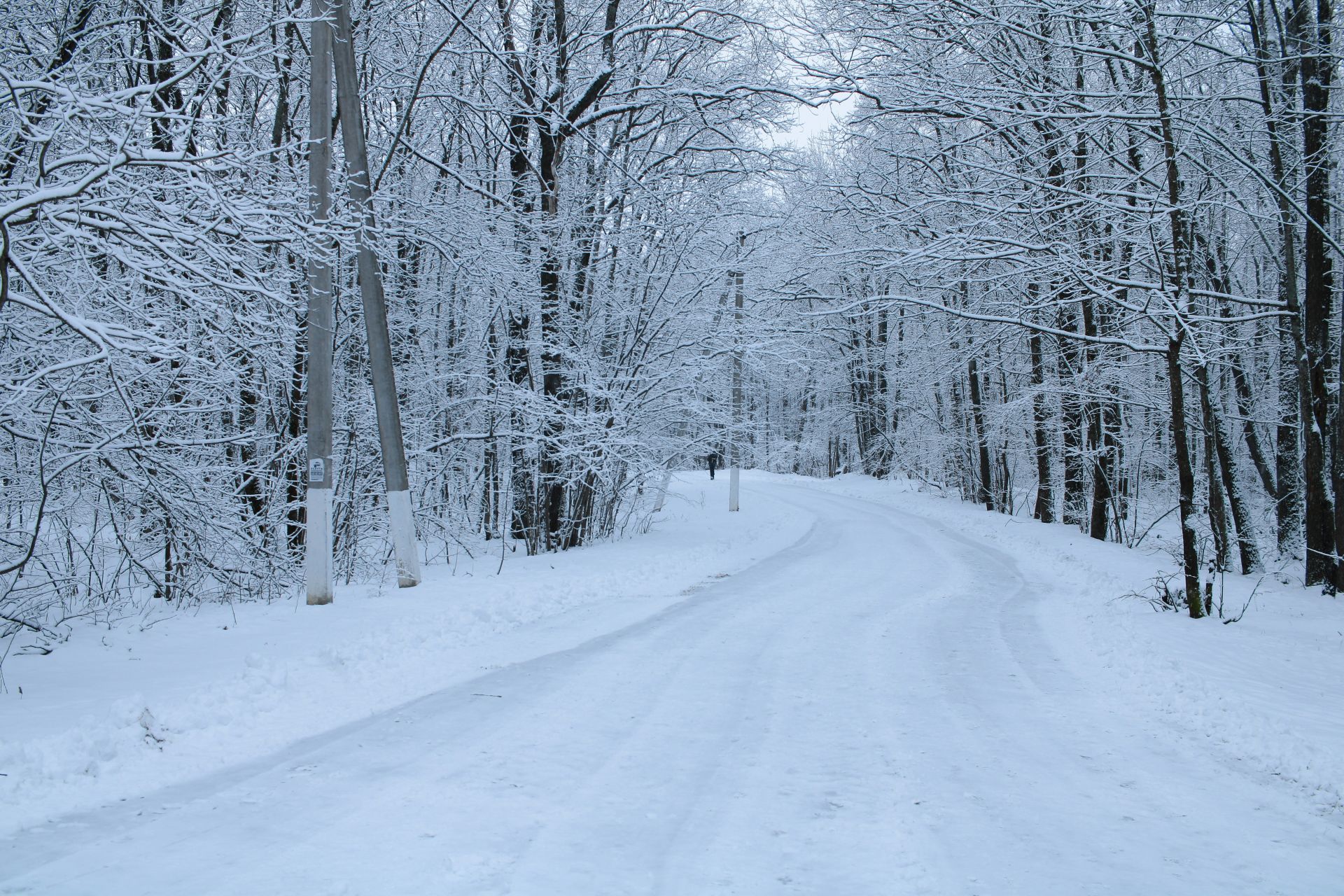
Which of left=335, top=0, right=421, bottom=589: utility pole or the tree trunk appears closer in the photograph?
left=335, top=0, right=421, bottom=589: utility pole

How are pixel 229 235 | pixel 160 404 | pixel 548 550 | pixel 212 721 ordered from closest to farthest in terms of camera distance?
pixel 212 721
pixel 229 235
pixel 160 404
pixel 548 550

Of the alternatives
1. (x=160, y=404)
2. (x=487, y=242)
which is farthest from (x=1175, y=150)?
(x=160, y=404)

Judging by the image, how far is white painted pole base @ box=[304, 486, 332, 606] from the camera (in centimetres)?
825

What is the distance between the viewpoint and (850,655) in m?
6.68

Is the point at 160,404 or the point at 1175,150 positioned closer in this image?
the point at 160,404

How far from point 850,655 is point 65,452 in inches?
274

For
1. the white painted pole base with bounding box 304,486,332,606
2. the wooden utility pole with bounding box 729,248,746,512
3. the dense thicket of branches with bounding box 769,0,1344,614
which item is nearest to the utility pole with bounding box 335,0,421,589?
the white painted pole base with bounding box 304,486,332,606

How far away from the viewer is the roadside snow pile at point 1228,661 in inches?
178

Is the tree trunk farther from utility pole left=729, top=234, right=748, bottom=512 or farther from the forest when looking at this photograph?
utility pole left=729, top=234, right=748, bottom=512

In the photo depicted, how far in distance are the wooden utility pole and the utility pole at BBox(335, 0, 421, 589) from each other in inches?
305

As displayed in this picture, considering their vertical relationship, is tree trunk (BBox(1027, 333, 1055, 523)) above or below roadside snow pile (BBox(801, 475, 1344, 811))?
above

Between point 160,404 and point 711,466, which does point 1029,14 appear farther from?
point 711,466

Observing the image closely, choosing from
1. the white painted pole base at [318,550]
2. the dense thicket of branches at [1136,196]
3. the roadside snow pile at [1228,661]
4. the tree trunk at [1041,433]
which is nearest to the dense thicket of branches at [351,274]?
the white painted pole base at [318,550]

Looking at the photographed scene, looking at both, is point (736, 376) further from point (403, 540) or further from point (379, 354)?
point (403, 540)
